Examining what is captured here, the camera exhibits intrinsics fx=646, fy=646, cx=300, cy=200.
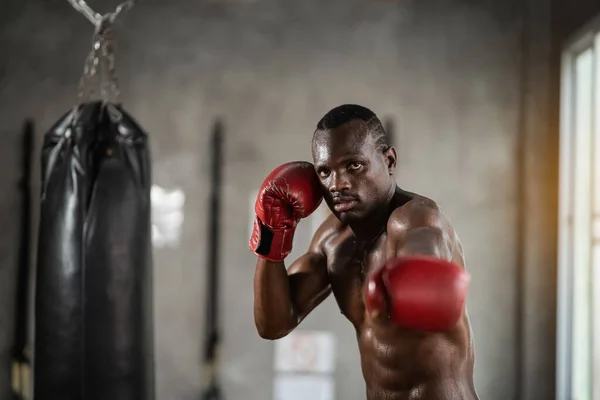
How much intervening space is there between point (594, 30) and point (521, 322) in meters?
1.60

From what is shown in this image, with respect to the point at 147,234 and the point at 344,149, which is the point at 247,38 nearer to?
the point at 147,234

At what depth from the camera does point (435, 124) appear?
3.67 m

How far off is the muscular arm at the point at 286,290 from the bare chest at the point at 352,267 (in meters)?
0.05

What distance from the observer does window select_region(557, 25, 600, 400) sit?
10.3 feet

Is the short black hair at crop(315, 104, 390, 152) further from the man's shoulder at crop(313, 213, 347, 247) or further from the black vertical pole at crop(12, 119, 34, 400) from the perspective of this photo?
the black vertical pole at crop(12, 119, 34, 400)

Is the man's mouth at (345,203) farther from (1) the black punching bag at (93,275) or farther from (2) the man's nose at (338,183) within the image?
(1) the black punching bag at (93,275)

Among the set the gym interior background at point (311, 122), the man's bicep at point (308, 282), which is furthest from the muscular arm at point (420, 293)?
the gym interior background at point (311, 122)

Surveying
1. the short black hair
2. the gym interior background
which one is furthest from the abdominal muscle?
the gym interior background

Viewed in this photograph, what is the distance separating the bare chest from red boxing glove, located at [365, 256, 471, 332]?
411 mm

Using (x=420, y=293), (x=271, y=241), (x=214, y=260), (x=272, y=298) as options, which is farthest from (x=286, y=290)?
(x=214, y=260)

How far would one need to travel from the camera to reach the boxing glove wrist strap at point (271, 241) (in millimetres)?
1637

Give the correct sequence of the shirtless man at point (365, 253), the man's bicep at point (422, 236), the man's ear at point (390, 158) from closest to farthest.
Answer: the man's bicep at point (422, 236) < the shirtless man at point (365, 253) < the man's ear at point (390, 158)

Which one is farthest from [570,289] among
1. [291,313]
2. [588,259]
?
[291,313]

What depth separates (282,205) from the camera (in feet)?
5.40
